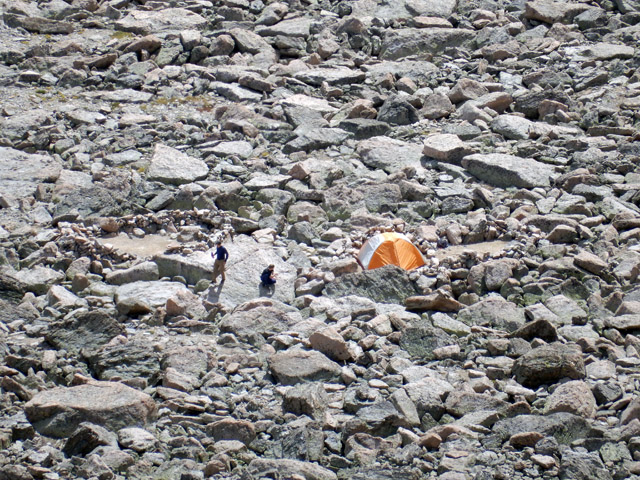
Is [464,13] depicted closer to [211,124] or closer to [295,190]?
[211,124]

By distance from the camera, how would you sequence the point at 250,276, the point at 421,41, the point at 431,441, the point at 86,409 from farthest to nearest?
the point at 421,41 → the point at 250,276 → the point at 86,409 → the point at 431,441

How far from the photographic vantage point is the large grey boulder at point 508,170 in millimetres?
17531

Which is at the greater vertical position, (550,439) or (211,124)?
(550,439)

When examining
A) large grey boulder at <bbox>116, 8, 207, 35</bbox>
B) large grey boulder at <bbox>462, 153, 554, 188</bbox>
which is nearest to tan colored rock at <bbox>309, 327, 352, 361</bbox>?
large grey boulder at <bbox>462, 153, 554, 188</bbox>

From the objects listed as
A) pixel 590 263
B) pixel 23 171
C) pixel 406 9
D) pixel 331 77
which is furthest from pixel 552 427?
pixel 406 9

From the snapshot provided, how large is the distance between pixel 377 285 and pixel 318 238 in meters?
2.41

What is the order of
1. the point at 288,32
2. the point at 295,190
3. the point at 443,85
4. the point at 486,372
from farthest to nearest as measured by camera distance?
the point at 288,32 < the point at 443,85 < the point at 295,190 < the point at 486,372

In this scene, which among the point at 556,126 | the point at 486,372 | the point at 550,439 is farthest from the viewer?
the point at 556,126

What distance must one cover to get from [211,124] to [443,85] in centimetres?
630

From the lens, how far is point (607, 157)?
1836cm

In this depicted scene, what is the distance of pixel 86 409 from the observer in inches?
388

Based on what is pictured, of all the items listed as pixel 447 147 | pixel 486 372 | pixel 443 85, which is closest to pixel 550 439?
pixel 486 372

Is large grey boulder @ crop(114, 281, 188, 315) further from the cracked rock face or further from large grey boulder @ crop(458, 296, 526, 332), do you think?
large grey boulder @ crop(458, 296, 526, 332)

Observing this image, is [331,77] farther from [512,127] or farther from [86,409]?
[86,409]
